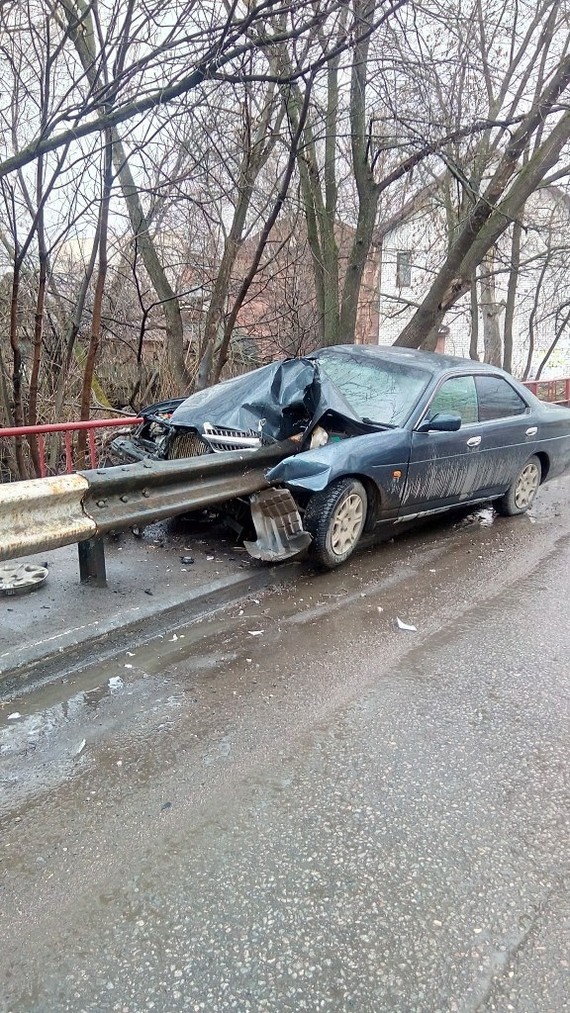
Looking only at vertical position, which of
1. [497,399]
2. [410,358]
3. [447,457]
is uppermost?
[410,358]

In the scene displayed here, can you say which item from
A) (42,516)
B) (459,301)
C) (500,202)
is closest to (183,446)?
(42,516)

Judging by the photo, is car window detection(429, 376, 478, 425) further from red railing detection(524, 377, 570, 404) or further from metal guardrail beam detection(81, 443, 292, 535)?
red railing detection(524, 377, 570, 404)

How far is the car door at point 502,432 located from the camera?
638 centimetres

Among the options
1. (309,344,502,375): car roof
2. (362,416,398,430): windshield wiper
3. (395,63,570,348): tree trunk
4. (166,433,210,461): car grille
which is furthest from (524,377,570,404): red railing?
(166,433,210,461): car grille

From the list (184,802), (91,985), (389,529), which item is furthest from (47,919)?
(389,529)

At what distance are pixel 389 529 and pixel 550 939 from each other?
180 inches

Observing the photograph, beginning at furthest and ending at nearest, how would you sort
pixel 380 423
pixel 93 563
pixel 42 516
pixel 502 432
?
pixel 502 432, pixel 380 423, pixel 93 563, pixel 42 516

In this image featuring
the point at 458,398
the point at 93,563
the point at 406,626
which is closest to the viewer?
the point at 406,626

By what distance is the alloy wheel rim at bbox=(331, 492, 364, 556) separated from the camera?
5.05 meters

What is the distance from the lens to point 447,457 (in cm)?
586

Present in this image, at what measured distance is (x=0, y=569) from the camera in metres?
4.68

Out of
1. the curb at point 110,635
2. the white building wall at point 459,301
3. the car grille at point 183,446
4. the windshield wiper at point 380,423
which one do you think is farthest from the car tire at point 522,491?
the white building wall at point 459,301

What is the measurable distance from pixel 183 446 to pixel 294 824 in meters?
Answer: 3.83

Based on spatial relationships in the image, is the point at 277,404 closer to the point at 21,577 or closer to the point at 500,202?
the point at 21,577
